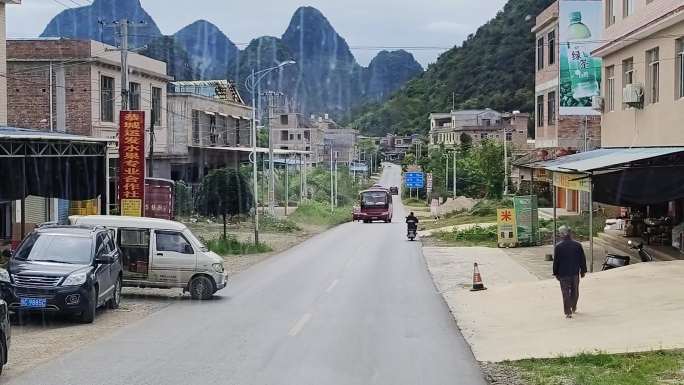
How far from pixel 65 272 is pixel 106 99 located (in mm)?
28878

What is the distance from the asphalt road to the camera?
36.8ft

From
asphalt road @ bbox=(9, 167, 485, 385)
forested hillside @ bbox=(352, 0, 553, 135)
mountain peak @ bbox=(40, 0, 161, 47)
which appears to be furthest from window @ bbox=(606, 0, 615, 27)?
mountain peak @ bbox=(40, 0, 161, 47)

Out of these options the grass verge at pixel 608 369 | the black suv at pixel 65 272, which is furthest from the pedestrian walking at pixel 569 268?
the black suv at pixel 65 272

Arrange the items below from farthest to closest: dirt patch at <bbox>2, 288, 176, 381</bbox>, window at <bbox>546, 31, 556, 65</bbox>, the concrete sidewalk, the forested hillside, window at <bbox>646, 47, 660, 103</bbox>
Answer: the forested hillside, window at <bbox>546, 31, 556, 65</bbox>, window at <bbox>646, 47, 660, 103</bbox>, the concrete sidewalk, dirt patch at <bbox>2, 288, 176, 381</bbox>

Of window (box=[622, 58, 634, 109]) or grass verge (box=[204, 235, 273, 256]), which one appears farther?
grass verge (box=[204, 235, 273, 256])

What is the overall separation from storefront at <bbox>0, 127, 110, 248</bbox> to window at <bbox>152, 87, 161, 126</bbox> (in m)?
18.5

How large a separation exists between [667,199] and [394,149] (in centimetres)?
15626

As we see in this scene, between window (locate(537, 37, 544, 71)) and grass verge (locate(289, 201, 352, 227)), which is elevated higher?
window (locate(537, 37, 544, 71))

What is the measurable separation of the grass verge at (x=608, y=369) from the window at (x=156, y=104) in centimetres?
4101

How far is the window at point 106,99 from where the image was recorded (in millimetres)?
42625

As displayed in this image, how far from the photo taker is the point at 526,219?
36312mm

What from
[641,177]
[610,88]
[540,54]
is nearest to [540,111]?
[540,54]

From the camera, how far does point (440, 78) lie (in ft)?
477

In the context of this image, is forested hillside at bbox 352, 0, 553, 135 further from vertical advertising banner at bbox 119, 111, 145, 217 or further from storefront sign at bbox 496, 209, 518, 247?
vertical advertising banner at bbox 119, 111, 145, 217
